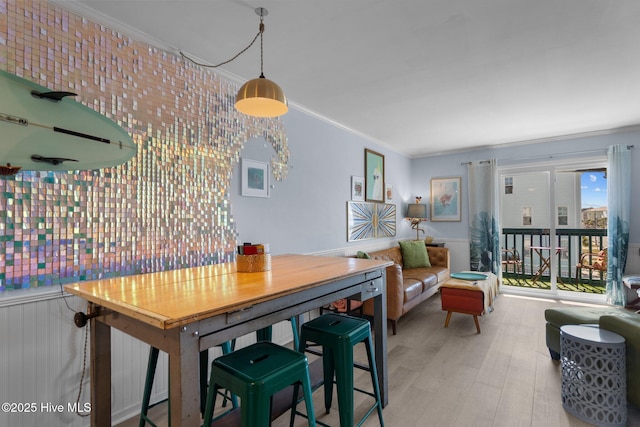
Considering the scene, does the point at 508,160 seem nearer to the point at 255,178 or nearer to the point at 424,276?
the point at 424,276

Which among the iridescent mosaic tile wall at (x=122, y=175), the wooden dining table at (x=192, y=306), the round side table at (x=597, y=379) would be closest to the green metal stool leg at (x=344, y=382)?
the wooden dining table at (x=192, y=306)

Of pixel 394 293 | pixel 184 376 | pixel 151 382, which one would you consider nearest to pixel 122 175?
pixel 151 382

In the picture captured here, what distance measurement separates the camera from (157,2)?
178 centimetres

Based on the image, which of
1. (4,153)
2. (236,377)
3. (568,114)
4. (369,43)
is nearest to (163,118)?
(4,153)

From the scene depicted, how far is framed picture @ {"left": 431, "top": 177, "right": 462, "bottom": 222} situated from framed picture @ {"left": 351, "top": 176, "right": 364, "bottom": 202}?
2.04 meters

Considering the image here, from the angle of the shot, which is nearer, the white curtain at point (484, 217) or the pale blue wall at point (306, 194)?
the pale blue wall at point (306, 194)

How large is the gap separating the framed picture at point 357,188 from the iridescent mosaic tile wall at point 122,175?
1.93 m

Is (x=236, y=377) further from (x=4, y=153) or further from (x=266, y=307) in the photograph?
(x=4, y=153)

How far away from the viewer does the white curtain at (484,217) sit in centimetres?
513

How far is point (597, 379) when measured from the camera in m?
1.91

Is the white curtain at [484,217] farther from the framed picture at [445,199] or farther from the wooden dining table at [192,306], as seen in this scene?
the wooden dining table at [192,306]

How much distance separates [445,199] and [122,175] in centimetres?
514

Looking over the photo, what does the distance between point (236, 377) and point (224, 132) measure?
194 centimetres

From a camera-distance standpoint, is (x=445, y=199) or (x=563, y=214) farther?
(x=445, y=199)
